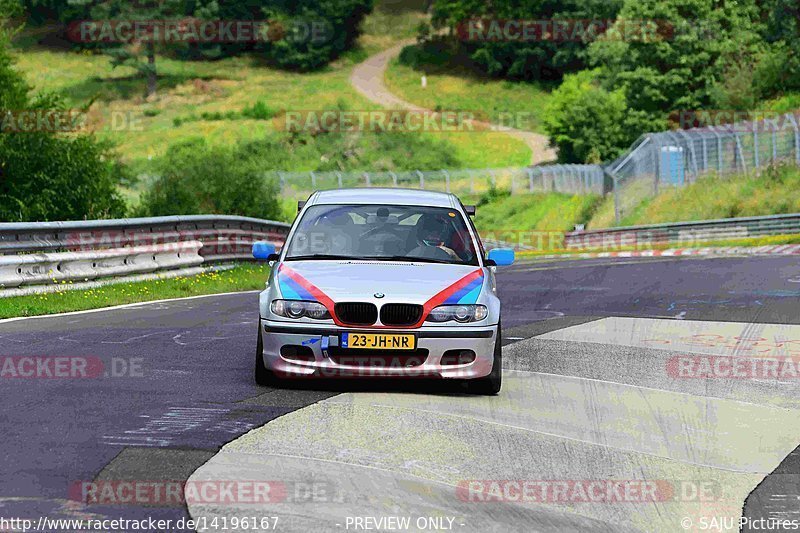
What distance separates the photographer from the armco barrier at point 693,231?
4278cm

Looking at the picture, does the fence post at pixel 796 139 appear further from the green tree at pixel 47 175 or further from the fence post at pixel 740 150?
the green tree at pixel 47 175

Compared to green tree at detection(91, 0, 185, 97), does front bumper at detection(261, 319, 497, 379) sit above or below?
above

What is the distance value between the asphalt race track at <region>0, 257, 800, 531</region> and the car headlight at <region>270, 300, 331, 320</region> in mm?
583

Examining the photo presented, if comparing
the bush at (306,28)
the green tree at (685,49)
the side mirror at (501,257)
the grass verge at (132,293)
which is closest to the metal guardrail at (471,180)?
the green tree at (685,49)

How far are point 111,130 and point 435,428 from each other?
101599mm

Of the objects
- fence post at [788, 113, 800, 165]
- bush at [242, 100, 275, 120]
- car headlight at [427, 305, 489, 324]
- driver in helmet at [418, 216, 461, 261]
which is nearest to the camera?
car headlight at [427, 305, 489, 324]

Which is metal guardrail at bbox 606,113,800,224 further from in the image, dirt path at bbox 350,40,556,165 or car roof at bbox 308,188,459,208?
car roof at bbox 308,188,459,208

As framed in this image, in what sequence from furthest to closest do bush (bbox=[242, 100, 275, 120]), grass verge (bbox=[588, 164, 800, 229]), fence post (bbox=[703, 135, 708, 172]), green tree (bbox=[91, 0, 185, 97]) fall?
green tree (bbox=[91, 0, 185, 97]) → bush (bbox=[242, 100, 275, 120]) → fence post (bbox=[703, 135, 708, 172]) → grass verge (bbox=[588, 164, 800, 229])

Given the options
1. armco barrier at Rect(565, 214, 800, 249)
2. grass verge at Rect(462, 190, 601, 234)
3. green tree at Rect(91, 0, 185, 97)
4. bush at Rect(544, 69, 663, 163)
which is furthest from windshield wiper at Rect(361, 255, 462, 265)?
green tree at Rect(91, 0, 185, 97)

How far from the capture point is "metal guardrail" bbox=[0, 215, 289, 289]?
18344 millimetres

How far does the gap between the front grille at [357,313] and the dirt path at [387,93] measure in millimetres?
77849

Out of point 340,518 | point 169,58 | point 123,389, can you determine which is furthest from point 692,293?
point 169,58

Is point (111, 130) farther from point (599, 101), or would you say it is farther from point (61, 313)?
point (61, 313)

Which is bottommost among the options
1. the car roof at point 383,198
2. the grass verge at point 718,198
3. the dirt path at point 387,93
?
the dirt path at point 387,93
